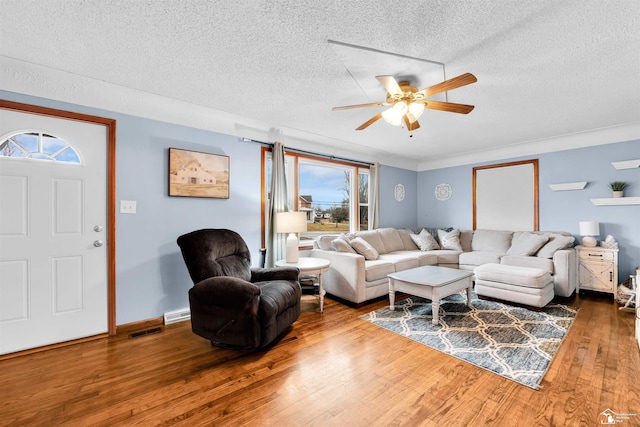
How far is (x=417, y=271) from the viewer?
11.4ft

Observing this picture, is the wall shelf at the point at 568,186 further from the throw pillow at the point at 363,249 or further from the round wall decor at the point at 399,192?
the throw pillow at the point at 363,249

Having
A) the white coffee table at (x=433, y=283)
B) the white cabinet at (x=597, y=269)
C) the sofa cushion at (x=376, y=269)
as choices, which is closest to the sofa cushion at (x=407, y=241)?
the sofa cushion at (x=376, y=269)

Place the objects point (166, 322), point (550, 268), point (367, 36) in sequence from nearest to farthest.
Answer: point (367, 36)
point (166, 322)
point (550, 268)

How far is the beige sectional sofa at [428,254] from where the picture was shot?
355 cm

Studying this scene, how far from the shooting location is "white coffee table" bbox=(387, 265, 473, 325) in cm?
290

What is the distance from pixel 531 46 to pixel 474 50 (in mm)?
385

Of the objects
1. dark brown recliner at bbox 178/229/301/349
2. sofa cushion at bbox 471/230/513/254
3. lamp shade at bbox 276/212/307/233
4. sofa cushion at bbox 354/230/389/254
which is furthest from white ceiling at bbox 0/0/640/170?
sofa cushion at bbox 471/230/513/254

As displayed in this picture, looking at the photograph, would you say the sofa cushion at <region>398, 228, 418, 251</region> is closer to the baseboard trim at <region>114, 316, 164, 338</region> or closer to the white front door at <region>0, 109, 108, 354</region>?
the baseboard trim at <region>114, 316, 164, 338</region>

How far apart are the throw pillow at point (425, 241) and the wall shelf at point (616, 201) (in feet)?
7.52

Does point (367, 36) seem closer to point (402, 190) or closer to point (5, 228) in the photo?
point (5, 228)

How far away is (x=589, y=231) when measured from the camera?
12.6 feet

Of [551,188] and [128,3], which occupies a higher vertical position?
[128,3]

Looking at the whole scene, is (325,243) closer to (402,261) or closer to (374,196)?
(402,261)

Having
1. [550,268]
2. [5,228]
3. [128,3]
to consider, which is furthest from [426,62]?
[5,228]
